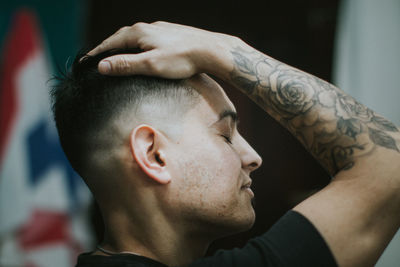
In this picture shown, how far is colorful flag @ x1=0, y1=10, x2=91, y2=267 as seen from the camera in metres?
2.80

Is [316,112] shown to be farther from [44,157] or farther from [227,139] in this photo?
[44,157]

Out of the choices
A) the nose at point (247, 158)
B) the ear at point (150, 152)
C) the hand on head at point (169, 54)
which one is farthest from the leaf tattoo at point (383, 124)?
the ear at point (150, 152)

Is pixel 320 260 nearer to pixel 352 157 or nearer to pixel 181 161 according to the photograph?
pixel 352 157

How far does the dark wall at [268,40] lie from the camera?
10.5 feet

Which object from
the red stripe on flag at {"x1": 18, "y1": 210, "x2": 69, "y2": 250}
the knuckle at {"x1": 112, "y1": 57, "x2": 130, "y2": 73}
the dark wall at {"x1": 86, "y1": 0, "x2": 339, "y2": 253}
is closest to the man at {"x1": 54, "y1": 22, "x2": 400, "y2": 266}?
the knuckle at {"x1": 112, "y1": 57, "x2": 130, "y2": 73}

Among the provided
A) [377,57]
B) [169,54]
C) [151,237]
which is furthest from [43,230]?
[377,57]

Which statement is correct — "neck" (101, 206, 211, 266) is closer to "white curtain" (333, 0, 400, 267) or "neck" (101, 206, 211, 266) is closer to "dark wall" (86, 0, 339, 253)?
"white curtain" (333, 0, 400, 267)

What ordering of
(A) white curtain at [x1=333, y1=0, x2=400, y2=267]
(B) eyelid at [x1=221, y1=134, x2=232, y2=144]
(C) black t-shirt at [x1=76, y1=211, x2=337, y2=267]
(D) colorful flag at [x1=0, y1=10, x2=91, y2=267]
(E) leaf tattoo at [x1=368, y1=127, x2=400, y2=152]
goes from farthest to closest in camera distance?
(D) colorful flag at [x1=0, y1=10, x2=91, y2=267] → (A) white curtain at [x1=333, y1=0, x2=400, y2=267] → (B) eyelid at [x1=221, y1=134, x2=232, y2=144] → (E) leaf tattoo at [x1=368, y1=127, x2=400, y2=152] → (C) black t-shirt at [x1=76, y1=211, x2=337, y2=267]

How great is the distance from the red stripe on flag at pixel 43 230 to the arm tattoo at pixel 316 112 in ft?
7.08

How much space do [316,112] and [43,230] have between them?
2.38m

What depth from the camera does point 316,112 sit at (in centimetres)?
123

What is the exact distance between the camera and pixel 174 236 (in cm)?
129

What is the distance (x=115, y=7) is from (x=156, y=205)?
243 centimetres

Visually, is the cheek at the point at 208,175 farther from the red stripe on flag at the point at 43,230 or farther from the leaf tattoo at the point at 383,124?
the red stripe on flag at the point at 43,230
